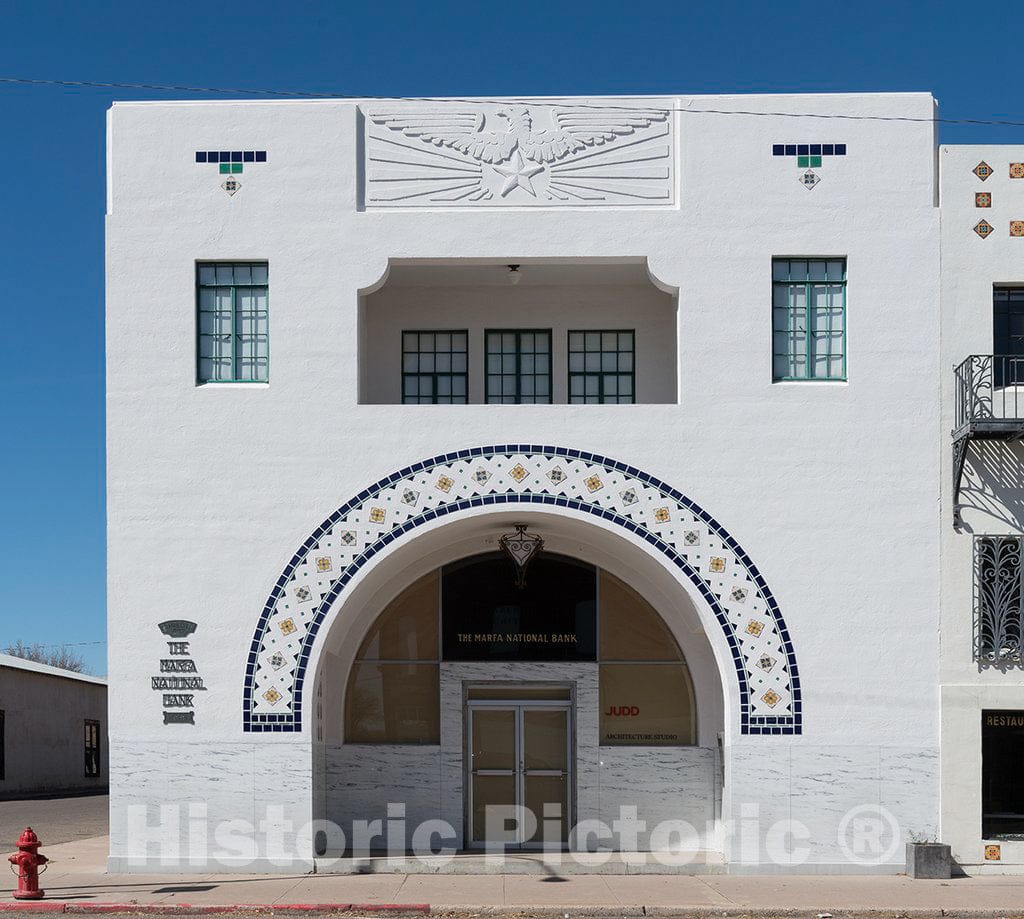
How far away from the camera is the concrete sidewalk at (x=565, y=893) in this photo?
47.3ft

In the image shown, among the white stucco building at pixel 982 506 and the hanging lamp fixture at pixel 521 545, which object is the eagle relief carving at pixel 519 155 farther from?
the hanging lamp fixture at pixel 521 545

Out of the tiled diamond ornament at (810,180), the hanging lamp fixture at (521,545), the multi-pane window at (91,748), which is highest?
the tiled diamond ornament at (810,180)

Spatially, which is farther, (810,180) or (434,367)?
(434,367)

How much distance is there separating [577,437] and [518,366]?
2.24 meters

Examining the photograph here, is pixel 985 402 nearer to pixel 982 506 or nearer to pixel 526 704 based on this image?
pixel 982 506

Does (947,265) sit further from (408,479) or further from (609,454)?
(408,479)

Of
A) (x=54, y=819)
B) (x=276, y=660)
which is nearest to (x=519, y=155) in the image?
(x=276, y=660)

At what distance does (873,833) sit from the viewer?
16.4 meters

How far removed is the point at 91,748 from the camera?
4456cm

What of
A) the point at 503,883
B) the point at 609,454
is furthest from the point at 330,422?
the point at 503,883

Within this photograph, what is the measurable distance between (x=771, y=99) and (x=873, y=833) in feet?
27.7

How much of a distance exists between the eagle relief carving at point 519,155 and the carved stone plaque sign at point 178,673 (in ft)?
17.7

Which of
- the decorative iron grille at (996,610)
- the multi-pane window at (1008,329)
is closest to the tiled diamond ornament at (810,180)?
the multi-pane window at (1008,329)

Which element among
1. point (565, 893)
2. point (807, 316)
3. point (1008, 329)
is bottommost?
point (565, 893)
